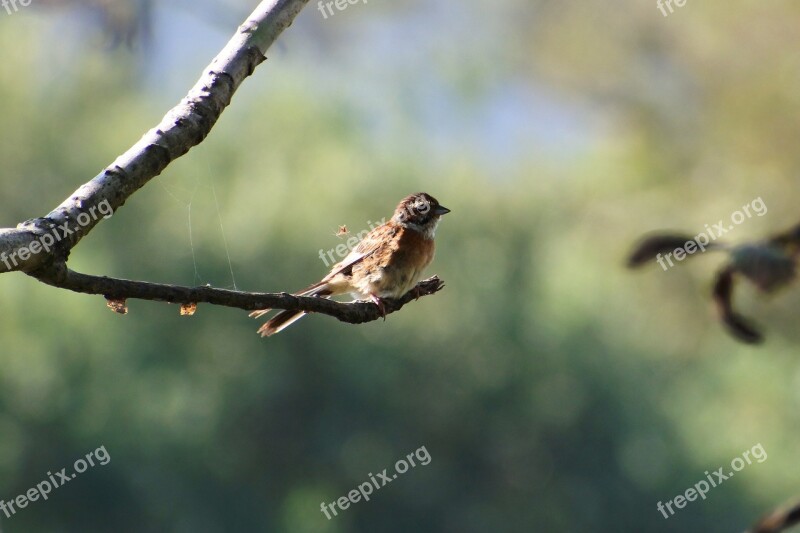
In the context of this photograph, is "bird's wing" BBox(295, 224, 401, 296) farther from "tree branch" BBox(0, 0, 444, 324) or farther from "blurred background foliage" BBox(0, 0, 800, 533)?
"blurred background foliage" BBox(0, 0, 800, 533)

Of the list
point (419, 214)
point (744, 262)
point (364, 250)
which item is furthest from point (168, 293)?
point (419, 214)

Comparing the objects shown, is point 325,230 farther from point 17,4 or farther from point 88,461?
point 17,4

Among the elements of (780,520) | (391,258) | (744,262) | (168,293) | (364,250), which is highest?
(364,250)

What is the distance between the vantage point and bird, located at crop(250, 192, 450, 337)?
5023mm

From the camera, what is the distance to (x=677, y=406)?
18.6 metres

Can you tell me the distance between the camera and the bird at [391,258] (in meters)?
5.02

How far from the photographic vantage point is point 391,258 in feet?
16.6

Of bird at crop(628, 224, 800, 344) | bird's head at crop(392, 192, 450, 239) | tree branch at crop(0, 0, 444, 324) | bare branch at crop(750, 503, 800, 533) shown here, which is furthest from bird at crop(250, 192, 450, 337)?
bare branch at crop(750, 503, 800, 533)

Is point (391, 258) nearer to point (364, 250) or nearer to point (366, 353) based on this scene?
point (364, 250)

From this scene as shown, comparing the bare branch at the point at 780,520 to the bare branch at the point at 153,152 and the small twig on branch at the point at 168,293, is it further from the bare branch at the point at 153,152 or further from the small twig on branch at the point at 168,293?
the bare branch at the point at 153,152

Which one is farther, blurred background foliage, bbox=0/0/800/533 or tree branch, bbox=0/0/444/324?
blurred background foliage, bbox=0/0/800/533

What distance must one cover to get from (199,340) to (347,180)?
3.70m

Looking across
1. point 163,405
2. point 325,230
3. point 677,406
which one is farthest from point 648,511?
point 163,405

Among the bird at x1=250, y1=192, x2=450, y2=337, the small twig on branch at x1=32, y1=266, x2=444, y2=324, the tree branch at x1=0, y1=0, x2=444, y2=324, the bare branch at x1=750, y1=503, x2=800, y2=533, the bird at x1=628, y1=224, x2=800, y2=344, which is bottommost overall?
the bare branch at x1=750, y1=503, x2=800, y2=533
